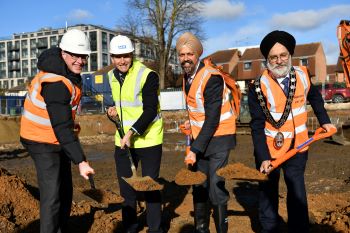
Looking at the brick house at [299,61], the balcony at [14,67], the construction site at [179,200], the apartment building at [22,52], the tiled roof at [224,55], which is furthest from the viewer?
the balcony at [14,67]

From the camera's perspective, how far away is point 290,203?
368 cm

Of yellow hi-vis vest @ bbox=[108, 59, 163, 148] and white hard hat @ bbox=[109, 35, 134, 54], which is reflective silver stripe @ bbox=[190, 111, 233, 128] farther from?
white hard hat @ bbox=[109, 35, 134, 54]

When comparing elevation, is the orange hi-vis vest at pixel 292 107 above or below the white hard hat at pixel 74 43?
below

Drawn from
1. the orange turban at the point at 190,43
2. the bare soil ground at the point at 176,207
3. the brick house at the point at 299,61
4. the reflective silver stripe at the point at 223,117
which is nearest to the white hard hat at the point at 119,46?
the orange turban at the point at 190,43

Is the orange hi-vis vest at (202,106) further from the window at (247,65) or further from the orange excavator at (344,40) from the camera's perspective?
the window at (247,65)

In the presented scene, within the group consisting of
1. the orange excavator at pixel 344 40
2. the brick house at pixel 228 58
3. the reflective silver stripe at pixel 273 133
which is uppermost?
the brick house at pixel 228 58

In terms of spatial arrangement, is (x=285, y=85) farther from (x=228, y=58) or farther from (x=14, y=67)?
(x=14, y=67)

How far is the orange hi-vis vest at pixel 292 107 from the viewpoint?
3.59 metres

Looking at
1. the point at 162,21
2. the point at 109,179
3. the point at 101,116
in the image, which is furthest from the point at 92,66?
the point at 109,179

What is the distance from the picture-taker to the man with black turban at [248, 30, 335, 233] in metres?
3.55

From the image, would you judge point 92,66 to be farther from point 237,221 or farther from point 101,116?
point 237,221

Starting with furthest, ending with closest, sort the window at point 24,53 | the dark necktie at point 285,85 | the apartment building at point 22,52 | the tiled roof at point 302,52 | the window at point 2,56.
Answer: the window at point 2,56 → the window at point 24,53 → the apartment building at point 22,52 → the tiled roof at point 302,52 → the dark necktie at point 285,85

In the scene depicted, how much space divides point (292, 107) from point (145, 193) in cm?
169

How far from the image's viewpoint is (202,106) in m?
3.92
